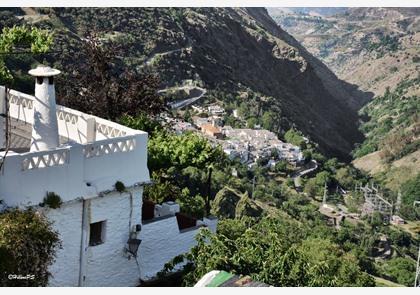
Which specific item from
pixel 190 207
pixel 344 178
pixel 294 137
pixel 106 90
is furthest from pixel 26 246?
pixel 294 137

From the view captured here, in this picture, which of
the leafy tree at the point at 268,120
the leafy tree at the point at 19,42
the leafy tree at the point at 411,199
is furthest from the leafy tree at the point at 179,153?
the leafy tree at the point at 268,120

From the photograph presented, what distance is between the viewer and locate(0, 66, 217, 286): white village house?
756 cm

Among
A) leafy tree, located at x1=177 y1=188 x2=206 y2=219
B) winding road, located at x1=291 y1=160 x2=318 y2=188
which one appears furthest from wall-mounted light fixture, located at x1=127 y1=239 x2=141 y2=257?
winding road, located at x1=291 y1=160 x2=318 y2=188

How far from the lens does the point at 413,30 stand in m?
122

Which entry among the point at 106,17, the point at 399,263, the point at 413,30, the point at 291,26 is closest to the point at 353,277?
the point at 399,263

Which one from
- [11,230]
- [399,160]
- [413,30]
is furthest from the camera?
[413,30]

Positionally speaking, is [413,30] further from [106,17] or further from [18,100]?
[18,100]

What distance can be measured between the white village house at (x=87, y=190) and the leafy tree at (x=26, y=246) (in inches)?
7.9

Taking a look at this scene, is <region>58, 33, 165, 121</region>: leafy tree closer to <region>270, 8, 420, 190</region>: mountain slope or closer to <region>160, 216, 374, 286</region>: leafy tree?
<region>160, 216, 374, 286</region>: leafy tree

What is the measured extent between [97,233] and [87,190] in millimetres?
638

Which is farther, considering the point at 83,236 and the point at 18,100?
the point at 18,100

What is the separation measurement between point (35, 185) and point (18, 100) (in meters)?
2.48

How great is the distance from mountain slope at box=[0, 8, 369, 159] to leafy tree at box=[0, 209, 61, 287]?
25.0m

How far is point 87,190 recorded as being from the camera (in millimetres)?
8039
